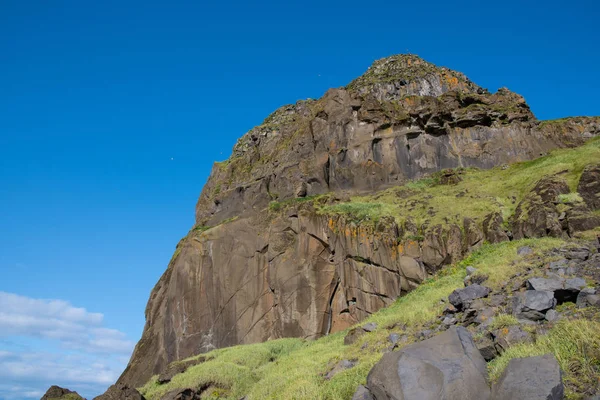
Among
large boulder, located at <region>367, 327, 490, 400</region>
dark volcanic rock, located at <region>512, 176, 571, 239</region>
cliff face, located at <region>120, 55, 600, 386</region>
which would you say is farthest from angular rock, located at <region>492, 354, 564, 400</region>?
cliff face, located at <region>120, 55, 600, 386</region>

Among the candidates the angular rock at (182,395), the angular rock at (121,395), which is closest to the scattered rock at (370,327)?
the angular rock at (182,395)

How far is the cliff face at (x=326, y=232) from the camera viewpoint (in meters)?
34.8

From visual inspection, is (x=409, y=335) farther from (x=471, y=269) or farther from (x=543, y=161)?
(x=543, y=161)

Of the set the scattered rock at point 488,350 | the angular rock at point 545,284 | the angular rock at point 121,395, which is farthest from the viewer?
the angular rock at point 121,395

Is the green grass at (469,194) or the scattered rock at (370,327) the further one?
the green grass at (469,194)

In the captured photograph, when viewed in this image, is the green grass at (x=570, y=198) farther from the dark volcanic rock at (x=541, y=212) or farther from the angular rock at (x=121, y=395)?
the angular rock at (x=121, y=395)

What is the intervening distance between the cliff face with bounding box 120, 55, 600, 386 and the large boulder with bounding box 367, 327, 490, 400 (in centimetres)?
2249

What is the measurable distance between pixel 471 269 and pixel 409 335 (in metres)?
5.95

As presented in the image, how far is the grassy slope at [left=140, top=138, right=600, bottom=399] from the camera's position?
390 inches

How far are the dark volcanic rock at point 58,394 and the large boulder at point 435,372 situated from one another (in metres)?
20.0

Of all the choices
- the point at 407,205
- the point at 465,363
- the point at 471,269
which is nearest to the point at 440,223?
the point at 407,205

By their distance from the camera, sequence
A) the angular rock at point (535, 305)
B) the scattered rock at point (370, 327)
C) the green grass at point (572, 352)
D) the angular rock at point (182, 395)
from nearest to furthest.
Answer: the green grass at point (572, 352), the angular rock at point (535, 305), the scattered rock at point (370, 327), the angular rock at point (182, 395)

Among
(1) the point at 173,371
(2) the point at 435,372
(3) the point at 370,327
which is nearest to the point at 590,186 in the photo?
(3) the point at 370,327

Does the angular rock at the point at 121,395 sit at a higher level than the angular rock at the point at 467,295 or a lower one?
lower
